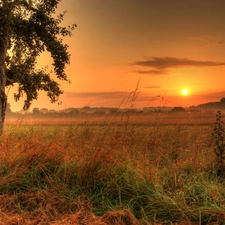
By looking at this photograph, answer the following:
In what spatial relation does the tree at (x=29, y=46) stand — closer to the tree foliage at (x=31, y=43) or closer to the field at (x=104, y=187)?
the tree foliage at (x=31, y=43)

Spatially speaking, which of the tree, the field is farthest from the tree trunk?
the field

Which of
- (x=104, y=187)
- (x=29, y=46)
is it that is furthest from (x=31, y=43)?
(x=104, y=187)

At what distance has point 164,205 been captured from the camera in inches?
189

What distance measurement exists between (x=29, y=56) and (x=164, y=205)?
51.8 ft

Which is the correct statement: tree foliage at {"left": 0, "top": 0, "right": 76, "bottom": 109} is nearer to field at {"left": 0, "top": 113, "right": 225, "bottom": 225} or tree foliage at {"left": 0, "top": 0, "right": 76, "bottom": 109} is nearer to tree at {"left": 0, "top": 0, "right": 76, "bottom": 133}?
tree at {"left": 0, "top": 0, "right": 76, "bottom": 133}

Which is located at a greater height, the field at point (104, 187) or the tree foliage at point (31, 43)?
the tree foliage at point (31, 43)

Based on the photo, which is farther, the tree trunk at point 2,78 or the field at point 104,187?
the tree trunk at point 2,78

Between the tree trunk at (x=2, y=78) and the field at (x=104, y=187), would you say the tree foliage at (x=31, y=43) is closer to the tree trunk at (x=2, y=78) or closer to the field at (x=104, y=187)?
the tree trunk at (x=2, y=78)

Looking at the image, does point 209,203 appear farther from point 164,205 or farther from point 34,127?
point 34,127

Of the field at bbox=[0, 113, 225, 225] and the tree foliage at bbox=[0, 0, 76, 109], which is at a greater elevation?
the tree foliage at bbox=[0, 0, 76, 109]

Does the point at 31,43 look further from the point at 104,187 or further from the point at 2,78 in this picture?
the point at 104,187

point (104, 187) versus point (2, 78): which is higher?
point (2, 78)

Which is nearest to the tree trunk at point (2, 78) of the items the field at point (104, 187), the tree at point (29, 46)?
the tree at point (29, 46)

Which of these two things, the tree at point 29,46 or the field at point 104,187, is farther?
the tree at point 29,46
